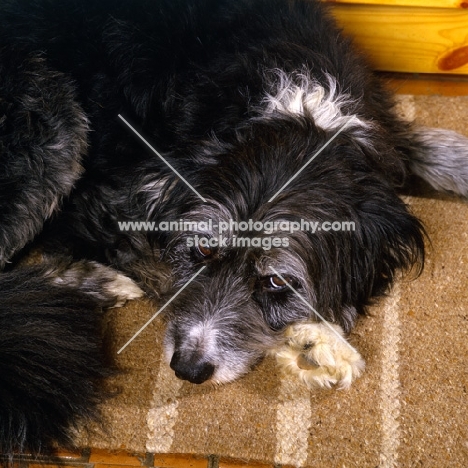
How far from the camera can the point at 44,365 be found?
1.49 m

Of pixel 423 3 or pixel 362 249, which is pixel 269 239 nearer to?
pixel 362 249

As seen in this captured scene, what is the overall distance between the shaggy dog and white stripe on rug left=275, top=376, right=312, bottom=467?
0.15ft

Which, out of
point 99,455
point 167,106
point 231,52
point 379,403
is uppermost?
point 231,52

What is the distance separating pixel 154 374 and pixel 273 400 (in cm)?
35

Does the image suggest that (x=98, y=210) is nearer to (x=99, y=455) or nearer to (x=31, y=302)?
(x=31, y=302)

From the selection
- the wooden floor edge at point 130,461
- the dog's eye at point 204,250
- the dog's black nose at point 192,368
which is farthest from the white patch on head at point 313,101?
the wooden floor edge at point 130,461

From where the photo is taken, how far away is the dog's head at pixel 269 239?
1430 mm

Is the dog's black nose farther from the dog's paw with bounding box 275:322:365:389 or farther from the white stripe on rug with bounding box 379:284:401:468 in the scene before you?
the white stripe on rug with bounding box 379:284:401:468

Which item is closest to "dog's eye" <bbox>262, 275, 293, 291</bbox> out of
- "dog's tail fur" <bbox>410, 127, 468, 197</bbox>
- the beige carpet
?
the beige carpet

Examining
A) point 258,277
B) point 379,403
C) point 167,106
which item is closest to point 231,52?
point 167,106

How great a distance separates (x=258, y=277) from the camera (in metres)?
1.50

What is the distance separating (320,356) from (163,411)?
46 cm

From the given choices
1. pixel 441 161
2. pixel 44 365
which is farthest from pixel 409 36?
pixel 44 365

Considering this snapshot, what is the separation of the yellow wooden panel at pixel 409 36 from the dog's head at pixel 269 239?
34.6 inches
